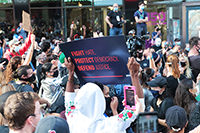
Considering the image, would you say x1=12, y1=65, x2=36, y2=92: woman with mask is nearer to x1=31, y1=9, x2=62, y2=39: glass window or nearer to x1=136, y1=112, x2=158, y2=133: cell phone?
x1=136, y1=112, x2=158, y2=133: cell phone

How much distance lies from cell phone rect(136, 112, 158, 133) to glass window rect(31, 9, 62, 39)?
14.0 m

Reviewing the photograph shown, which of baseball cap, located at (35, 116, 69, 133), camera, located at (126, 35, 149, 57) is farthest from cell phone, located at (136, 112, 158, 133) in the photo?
camera, located at (126, 35, 149, 57)

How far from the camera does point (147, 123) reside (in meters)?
1.60

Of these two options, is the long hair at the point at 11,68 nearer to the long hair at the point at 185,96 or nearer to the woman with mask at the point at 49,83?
the woman with mask at the point at 49,83

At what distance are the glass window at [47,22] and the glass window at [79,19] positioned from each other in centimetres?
56

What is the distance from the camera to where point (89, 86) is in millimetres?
2523

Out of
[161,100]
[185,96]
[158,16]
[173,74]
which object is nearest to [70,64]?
[161,100]

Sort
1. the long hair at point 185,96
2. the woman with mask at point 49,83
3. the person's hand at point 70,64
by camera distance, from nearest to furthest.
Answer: the person's hand at point 70,64
the long hair at point 185,96
the woman with mask at point 49,83

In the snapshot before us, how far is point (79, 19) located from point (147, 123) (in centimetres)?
1444

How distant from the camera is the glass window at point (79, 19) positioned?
1545 centimetres

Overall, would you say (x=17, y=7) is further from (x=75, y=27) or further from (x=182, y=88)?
(x=182, y=88)

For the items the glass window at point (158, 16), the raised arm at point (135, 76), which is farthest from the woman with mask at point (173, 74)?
the glass window at point (158, 16)

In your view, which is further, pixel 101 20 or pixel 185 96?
pixel 101 20

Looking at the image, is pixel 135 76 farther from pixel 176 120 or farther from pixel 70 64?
pixel 70 64
